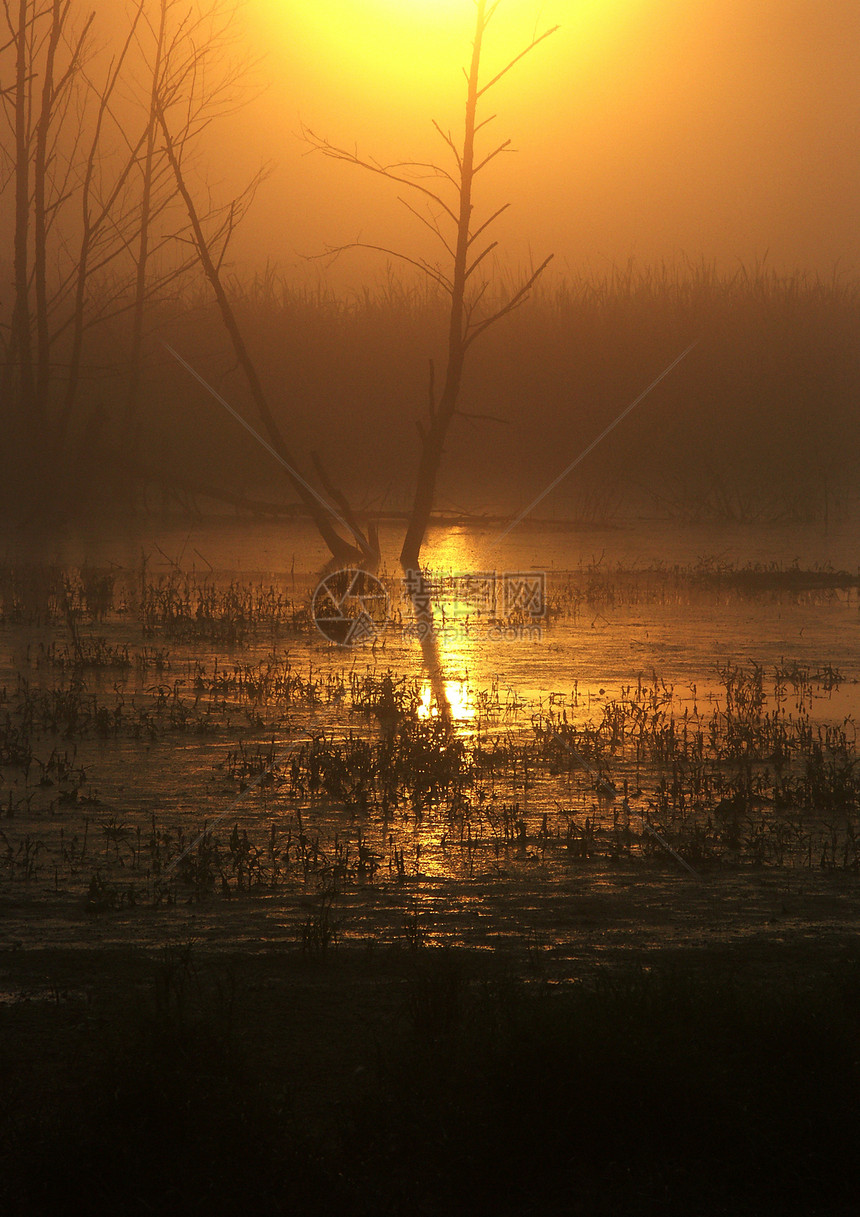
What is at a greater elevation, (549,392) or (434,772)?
(549,392)

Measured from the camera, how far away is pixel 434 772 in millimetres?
6000

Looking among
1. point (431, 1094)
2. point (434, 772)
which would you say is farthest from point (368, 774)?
point (431, 1094)

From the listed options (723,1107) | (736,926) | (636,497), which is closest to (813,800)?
(736,926)

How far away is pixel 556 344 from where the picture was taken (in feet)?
89.8

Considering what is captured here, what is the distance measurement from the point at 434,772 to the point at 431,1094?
3.00m

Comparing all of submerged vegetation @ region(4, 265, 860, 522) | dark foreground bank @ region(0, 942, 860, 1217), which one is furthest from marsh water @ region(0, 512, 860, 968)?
submerged vegetation @ region(4, 265, 860, 522)

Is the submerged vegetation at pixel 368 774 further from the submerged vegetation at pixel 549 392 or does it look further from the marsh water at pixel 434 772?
the submerged vegetation at pixel 549 392

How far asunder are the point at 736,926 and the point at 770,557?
1211cm

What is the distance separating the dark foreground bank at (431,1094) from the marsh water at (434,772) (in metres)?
0.51

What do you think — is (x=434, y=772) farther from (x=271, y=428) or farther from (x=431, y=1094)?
(x=271, y=428)

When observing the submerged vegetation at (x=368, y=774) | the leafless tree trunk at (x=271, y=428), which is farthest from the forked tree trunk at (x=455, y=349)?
the submerged vegetation at (x=368, y=774)

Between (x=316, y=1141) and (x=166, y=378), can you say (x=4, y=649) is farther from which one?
(x=166, y=378)

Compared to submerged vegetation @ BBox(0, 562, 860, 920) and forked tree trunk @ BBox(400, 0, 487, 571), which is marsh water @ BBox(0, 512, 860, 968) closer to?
submerged vegetation @ BBox(0, 562, 860, 920)

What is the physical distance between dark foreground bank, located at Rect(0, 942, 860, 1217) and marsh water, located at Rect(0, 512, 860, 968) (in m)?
0.51
